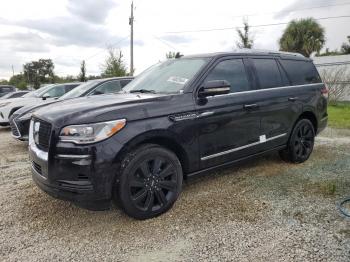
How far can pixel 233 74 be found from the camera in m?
4.42

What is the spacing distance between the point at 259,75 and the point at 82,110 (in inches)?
106

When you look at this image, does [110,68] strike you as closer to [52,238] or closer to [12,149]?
[12,149]

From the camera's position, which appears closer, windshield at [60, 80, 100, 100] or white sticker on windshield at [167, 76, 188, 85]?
white sticker on windshield at [167, 76, 188, 85]

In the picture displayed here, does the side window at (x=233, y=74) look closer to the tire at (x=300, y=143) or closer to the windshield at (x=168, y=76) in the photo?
the windshield at (x=168, y=76)

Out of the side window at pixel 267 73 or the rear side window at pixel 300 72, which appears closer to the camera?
the side window at pixel 267 73

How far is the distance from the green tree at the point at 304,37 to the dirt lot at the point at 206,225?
30.2 meters

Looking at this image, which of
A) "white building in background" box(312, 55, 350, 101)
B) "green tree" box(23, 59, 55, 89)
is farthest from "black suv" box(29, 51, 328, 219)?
"green tree" box(23, 59, 55, 89)

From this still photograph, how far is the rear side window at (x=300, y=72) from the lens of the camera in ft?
17.7

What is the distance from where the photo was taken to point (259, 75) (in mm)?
4766

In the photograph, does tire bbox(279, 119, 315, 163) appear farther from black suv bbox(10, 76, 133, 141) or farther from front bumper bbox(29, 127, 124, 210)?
black suv bbox(10, 76, 133, 141)

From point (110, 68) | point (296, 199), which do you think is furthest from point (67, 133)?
point (110, 68)

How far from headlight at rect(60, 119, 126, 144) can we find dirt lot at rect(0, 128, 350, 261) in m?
0.98

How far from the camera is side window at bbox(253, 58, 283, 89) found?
188 inches

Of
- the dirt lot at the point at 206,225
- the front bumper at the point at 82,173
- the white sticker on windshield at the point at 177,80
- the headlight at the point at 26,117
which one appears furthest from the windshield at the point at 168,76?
the headlight at the point at 26,117
